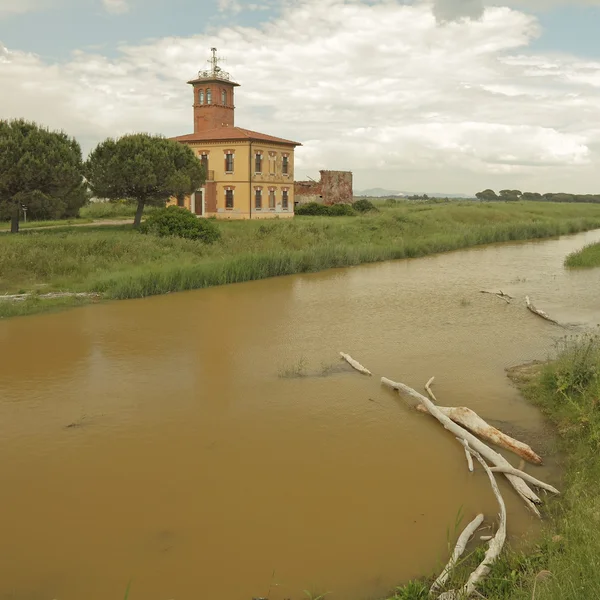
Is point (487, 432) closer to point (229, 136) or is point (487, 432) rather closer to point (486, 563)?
point (486, 563)

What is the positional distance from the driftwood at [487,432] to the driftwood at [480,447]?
0.62ft

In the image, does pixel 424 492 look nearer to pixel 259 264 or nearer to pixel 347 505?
pixel 347 505

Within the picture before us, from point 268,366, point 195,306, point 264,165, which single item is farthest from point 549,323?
point 264,165

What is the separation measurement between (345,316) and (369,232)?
2027cm

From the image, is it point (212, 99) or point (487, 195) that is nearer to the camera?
point (212, 99)

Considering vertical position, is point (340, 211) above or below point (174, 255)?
above

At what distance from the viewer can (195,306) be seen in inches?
784

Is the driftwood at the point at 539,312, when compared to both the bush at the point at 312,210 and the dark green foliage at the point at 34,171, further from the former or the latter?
the bush at the point at 312,210

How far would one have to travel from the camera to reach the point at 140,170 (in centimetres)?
3145

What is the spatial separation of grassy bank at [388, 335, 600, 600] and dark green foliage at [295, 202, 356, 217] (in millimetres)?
39567

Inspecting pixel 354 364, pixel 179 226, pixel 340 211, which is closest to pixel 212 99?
pixel 340 211

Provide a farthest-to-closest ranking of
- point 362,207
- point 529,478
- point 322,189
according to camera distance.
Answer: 1. point 322,189
2. point 362,207
3. point 529,478

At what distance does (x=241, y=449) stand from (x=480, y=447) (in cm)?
351

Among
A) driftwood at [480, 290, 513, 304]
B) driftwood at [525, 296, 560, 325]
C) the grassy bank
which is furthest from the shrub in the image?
the grassy bank
